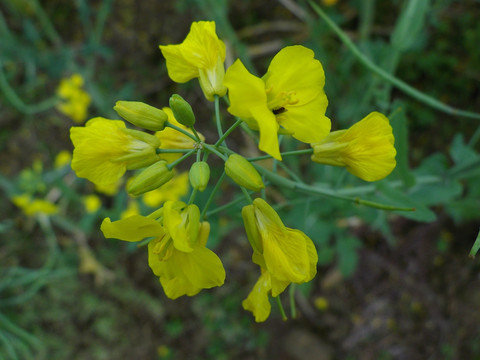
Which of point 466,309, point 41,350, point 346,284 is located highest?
point 466,309

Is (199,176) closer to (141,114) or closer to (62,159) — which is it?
(141,114)

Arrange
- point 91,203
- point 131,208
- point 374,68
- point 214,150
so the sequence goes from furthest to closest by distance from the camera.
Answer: point 91,203
point 131,208
point 374,68
point 214,150

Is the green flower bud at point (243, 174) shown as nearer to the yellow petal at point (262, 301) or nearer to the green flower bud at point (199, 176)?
the green flower bud at point (199, 176)

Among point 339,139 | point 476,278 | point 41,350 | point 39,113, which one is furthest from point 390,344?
point 39,113

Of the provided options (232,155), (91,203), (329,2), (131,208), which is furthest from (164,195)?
(329,2)

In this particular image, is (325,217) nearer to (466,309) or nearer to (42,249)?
(466,309)

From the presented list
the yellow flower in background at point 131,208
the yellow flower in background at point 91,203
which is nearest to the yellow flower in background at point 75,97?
the yellow flower in background at point 91,203
